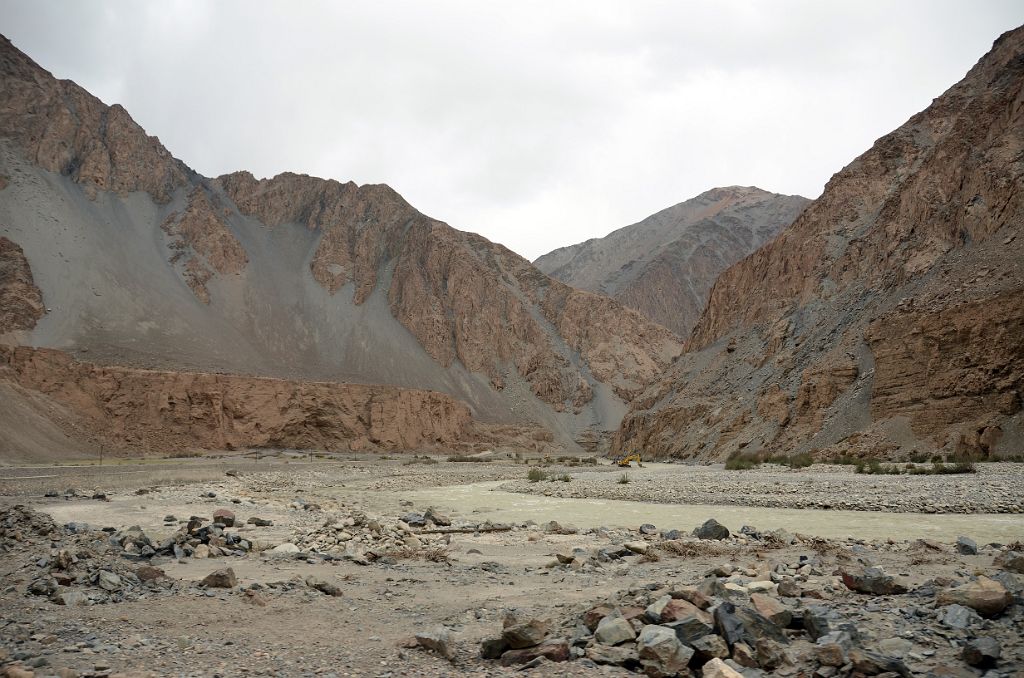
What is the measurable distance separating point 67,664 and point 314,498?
1993 cm

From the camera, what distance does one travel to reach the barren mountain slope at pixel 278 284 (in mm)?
74938

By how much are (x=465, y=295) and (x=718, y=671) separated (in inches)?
3827

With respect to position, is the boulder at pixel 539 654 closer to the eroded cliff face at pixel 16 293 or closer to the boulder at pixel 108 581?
the boulder at pixel 108 581

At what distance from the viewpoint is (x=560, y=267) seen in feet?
595

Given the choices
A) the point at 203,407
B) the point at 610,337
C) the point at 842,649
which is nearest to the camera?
the point at 842,649

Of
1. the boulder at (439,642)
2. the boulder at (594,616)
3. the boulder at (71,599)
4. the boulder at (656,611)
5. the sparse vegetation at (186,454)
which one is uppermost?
the boulder at (656,611)

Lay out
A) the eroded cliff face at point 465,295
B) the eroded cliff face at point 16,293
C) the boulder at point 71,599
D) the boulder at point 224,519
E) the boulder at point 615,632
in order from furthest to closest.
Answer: the eroded cliff face at point 465,295 → the eroded cliff face at point 16,293 → the boulder at point 224,519 → the boulder at point 71,599 → the boulder at point 615,632

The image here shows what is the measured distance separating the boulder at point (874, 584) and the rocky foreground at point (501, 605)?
18mm

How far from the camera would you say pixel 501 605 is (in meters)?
7.99

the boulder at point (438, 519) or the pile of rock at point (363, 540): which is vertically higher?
the pile of rock at point (363, 540)

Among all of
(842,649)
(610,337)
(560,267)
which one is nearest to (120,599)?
(842,649)

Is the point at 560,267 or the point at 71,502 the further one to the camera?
the point at 560,267

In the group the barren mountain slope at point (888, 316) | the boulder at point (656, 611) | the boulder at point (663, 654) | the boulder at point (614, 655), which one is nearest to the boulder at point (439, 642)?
the boulder at point (614, 655)

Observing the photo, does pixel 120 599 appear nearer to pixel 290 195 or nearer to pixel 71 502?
pixel 71 502
